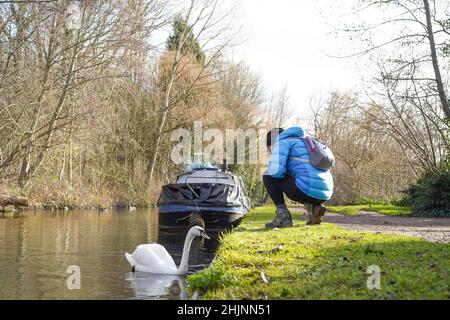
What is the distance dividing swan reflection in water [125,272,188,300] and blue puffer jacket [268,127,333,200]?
343 cm

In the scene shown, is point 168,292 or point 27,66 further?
point 27,66

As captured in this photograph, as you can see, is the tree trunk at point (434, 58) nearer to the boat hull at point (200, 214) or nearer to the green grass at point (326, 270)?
the boat hull at point (200, 214)

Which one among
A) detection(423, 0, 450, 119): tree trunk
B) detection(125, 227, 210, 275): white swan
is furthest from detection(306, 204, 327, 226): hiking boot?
detection(423, 0, 450, 119): tree trunk

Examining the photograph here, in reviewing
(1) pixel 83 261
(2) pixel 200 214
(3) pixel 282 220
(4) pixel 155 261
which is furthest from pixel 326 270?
(2) pixel 200 214

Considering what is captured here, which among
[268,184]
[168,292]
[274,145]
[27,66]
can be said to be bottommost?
[168,292]

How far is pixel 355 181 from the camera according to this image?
30453 millimetres

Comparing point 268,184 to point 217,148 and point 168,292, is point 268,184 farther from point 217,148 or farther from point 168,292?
point 217,148

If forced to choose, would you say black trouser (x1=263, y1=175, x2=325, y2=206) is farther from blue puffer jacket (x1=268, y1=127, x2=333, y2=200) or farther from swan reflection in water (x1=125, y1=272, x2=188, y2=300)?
swan reflection in water (x1=125, y1=272, x2=188, y2=300)

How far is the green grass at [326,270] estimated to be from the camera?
4.75 meters

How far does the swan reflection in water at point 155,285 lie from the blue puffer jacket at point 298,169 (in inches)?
135

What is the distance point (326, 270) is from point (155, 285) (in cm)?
252

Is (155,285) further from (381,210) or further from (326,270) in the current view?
(381,210)
